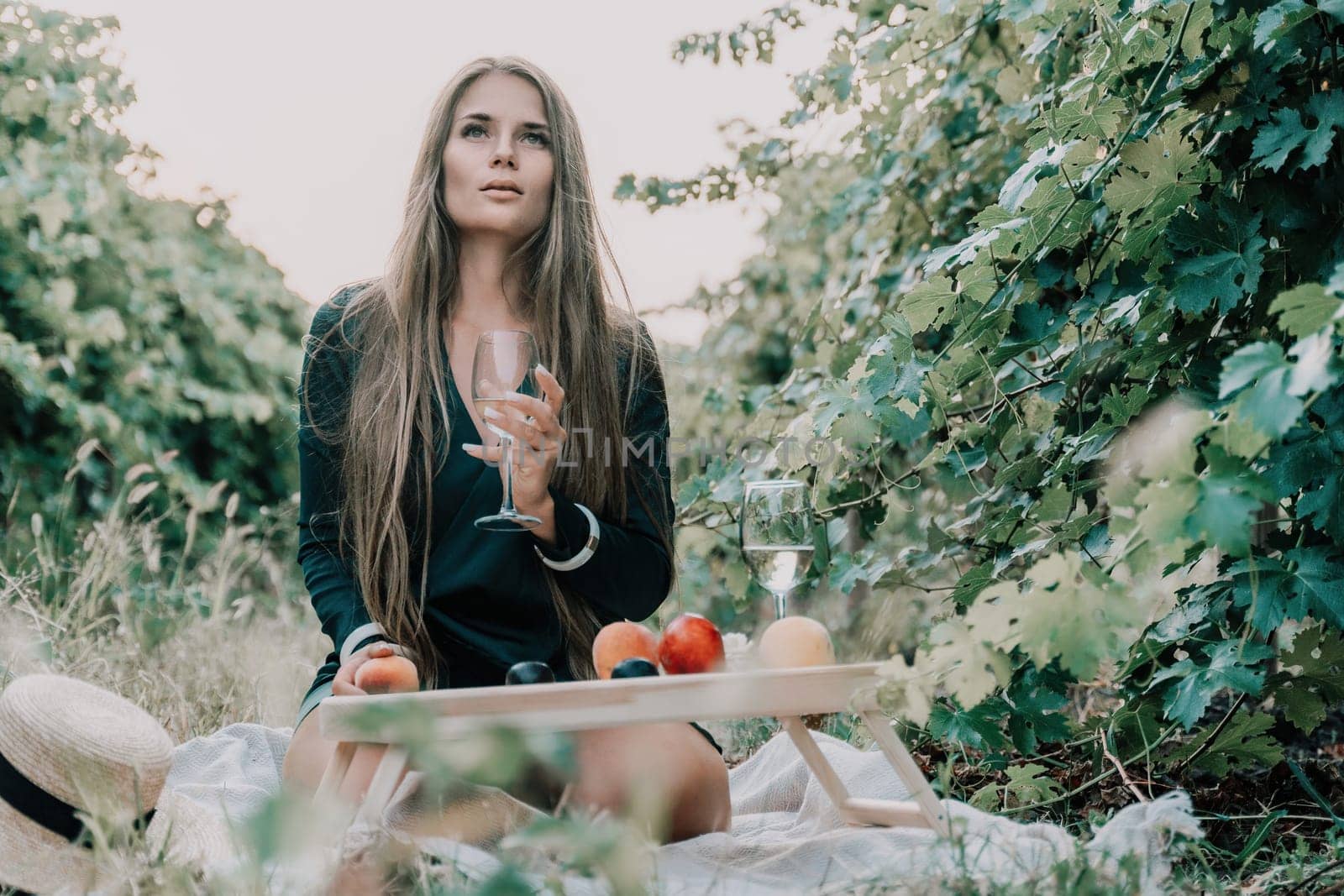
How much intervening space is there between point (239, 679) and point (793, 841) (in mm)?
2049

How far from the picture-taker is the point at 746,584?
3.03 metres

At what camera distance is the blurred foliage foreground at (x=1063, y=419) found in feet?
5.32

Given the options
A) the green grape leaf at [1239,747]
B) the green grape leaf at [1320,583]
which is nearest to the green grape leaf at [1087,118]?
the green grape leaf at [1320,583]

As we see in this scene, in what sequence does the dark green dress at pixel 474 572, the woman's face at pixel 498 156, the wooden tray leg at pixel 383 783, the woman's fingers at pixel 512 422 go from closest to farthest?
the wooden tray leg at pixel 383 783 → the woman's fingers at pixel 512 422 → the dark green dress at pixel 474 572 → the woman's face at pixel 498 156

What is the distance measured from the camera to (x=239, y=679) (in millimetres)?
3656

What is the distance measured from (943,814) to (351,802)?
2.96 ft

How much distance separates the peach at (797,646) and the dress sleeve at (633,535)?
534mm

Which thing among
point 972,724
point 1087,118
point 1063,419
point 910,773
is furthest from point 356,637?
point 1087,118

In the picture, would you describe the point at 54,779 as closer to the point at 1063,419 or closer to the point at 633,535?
the point at 633,535

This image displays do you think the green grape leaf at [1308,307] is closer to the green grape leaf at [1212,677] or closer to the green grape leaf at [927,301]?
the green grape leaf at [1212,677]

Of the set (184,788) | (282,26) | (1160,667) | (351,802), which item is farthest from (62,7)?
(1160,667)

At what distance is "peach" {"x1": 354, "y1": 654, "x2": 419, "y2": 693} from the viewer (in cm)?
194

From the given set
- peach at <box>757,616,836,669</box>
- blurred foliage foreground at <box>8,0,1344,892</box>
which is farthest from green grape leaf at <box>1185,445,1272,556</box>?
peach at <box>757,616,836,669</box>

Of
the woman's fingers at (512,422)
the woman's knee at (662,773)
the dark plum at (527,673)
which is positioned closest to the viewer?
the dark plum at (527,673)
